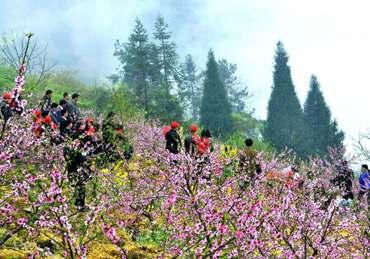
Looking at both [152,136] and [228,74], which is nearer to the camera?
[152,136]

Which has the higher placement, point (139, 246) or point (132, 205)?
point (132, 205)

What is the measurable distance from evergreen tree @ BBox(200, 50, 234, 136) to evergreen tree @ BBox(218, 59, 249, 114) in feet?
82.4

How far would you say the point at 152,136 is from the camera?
12.7m

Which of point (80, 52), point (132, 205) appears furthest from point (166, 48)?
point (80, 52)

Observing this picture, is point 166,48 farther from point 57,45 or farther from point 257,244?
point 57,45

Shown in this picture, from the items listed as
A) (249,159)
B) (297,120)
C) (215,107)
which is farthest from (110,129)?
(297,120)

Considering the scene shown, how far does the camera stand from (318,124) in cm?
3625

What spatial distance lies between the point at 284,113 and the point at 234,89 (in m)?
28.9

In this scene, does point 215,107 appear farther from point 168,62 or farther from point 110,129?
point 110,129

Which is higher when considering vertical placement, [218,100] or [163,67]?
[163,67]

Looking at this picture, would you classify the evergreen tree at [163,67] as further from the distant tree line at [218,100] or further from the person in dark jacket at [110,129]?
the person in dark jacket at [110,129]

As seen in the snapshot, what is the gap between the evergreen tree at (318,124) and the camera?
113 feet

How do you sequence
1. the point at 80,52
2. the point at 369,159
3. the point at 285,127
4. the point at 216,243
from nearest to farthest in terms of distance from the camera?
the point at 216,243 → the point at 369,159 → the point at 285,127 → the point at 80,52

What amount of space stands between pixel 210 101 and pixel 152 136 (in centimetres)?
2483
